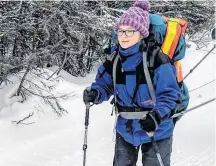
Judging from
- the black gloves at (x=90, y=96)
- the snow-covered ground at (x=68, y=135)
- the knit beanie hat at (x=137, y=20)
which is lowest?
the snow-covered ground at (x=68, y=135)

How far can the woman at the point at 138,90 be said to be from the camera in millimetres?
3082

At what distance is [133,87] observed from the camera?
10.6ft

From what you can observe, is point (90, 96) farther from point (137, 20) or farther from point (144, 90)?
point (137, 20)

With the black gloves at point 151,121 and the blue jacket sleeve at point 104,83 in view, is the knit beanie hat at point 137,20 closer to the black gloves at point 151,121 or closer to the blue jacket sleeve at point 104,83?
the blue jacket sleeve at point 104,83

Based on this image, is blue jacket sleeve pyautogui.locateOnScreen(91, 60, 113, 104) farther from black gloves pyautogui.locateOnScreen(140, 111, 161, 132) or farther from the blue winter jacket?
black gloves pyautogui.locateOnScreen(140, 111, 161, 132)

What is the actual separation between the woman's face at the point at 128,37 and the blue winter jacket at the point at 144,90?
0.12ft

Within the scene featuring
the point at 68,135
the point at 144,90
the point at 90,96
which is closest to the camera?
the point at 144,90

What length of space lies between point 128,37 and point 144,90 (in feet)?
1.37

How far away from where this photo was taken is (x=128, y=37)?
3223 millimetres

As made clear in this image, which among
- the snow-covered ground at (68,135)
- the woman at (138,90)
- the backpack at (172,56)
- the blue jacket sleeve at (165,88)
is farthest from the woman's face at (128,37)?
the snow-covered ground at (68,135)

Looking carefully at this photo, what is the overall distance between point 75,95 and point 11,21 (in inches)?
71.0

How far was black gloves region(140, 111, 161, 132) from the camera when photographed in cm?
298

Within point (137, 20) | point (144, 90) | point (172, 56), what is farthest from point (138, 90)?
point (137, 20)

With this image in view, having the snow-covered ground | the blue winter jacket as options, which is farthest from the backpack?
the snow-covered ground
